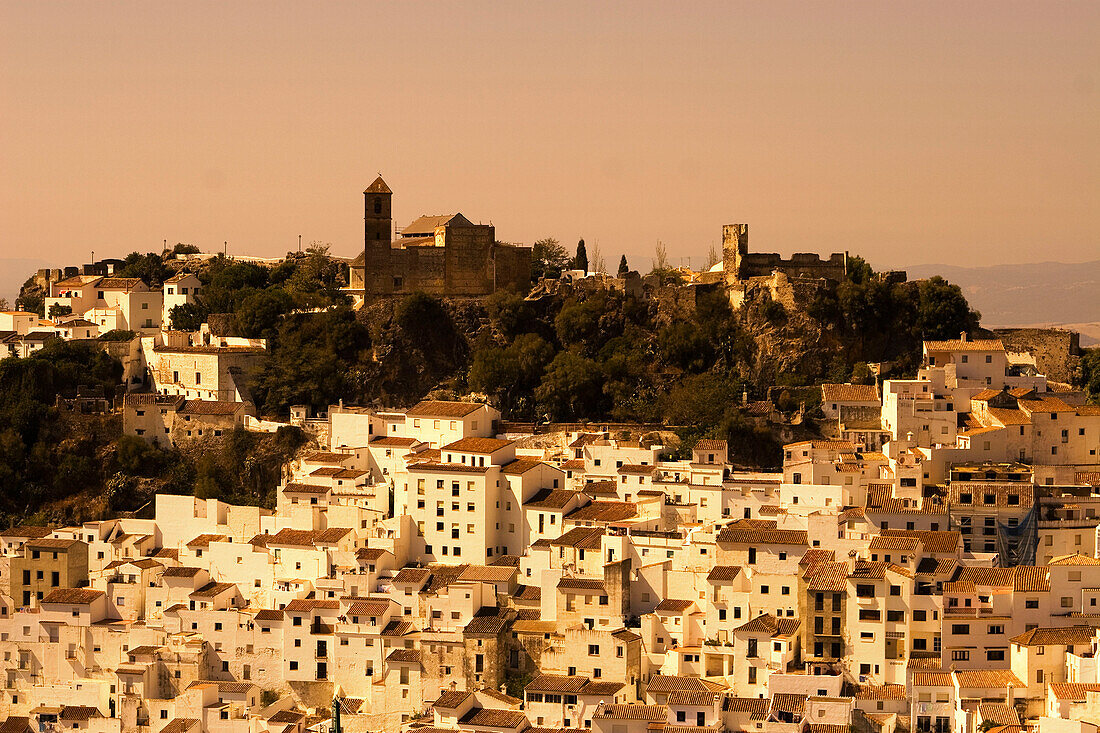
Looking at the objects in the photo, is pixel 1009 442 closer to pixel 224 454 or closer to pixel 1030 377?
pixel 1030 377

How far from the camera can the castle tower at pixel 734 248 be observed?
49.1m

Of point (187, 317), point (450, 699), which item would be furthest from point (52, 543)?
point (450, 699)

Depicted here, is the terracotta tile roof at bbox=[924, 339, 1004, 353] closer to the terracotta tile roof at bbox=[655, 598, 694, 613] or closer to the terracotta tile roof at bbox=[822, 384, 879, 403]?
the terracotta tile roof at bbox=[822, 384, 879, 403]

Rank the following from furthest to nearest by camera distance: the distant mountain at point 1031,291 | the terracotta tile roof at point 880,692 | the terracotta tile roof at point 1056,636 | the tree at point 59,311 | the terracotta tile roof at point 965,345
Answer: the distant mountain at point 1031,291 → the tree at point 59,311 → the terracotta tile roof at point 965,345 → the terracotta tile roof at point 880,692 → the terracotta tile roof at point 1056,636

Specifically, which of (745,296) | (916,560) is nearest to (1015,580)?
(916,560)

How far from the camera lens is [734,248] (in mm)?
49438

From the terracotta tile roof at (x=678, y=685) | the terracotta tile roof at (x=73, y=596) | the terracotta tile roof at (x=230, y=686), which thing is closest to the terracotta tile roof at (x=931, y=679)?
the terracotta tile roof at (x=678, y=685)

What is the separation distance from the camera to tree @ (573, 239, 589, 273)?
58281mm

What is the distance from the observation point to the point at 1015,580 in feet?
113

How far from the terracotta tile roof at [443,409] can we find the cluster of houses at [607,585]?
100 mm

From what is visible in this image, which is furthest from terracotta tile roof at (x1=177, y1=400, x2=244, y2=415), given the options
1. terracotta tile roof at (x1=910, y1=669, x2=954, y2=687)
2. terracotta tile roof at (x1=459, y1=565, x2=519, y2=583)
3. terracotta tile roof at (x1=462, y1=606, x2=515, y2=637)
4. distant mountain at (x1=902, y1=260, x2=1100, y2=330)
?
distant mountain at (x1=902, y1=260, x2=1100, y2=330)

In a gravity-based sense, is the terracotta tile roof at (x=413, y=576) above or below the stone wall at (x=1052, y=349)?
below

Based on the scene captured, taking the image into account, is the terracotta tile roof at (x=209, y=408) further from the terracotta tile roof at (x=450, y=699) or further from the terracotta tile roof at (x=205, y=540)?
the terracotta tile roof at (x=450, y=699)

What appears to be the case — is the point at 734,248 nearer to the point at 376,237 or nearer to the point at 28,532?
the point at 376,237
